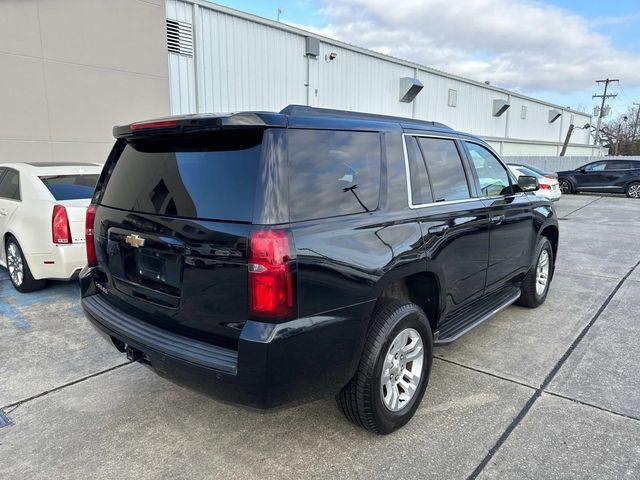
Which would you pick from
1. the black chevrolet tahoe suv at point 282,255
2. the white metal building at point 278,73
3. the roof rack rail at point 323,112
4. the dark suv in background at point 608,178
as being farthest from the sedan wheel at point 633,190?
the roof rack rail at point 323,112

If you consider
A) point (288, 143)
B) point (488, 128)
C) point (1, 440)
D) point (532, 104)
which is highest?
point (532, 104)

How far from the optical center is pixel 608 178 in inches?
793

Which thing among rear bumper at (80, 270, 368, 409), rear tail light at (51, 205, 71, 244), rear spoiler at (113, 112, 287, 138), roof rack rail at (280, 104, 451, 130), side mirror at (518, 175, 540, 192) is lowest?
rear bumper at (80, 270, 368, 409)

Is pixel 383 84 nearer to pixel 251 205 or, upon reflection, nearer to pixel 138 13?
pixel 138 13

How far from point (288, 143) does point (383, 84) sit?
1699 cm

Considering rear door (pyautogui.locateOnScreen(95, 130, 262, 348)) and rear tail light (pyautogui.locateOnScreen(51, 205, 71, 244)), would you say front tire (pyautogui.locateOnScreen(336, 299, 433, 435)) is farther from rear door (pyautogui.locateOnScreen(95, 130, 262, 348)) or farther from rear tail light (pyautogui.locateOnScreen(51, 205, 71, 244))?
rear tail light (pyautogui.locateOnScreen(51, 205, 71, 244))

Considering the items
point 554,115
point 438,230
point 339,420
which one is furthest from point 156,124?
point 554,115

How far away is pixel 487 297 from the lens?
422 cm

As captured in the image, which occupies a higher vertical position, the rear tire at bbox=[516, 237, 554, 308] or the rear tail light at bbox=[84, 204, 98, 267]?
the rear tail light at bbox=[84, 204, 98, 267]

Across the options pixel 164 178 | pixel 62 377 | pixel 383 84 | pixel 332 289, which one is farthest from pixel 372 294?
pixel 383 84

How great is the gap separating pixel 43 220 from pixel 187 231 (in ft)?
11.7

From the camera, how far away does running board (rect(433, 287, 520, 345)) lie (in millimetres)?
3418

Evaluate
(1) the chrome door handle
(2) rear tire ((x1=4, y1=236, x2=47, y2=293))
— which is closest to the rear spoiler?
(1) the chrome door handle

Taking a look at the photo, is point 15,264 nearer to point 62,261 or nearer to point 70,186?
point 62,261
